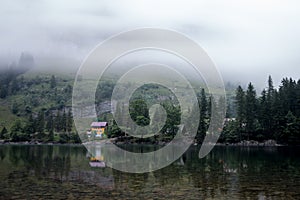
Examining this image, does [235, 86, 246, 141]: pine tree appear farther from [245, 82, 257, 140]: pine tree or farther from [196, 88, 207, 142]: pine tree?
[196, 88, 207, 142]: pine tree

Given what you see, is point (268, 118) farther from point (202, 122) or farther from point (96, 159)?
point (96, 159)

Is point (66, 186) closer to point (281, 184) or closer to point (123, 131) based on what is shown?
point (281, 184)

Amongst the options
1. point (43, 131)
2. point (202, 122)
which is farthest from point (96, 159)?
point (43, 131)

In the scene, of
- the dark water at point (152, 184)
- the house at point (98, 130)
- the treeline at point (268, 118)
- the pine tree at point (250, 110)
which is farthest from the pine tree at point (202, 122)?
the dark water at point (152, 184)

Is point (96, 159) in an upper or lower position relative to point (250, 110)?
lower

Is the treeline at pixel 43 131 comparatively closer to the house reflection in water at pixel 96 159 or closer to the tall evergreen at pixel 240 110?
the tall evergreen at pixel 240 110

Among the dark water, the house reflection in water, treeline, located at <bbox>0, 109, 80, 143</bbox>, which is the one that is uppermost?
treeline, located at <bbox>0, 109, 80, 143</bbox>

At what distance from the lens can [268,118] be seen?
94062 millimetres

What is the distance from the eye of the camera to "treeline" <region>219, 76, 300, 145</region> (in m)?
88.5

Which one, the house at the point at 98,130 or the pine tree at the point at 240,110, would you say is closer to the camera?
the pine tree at the point at 240,110

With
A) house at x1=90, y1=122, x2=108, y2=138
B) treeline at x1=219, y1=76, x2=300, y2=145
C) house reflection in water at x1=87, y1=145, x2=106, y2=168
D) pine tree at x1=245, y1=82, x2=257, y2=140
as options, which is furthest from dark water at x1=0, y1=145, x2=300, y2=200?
house at x1=90, y1=122, x2=108, y2=138

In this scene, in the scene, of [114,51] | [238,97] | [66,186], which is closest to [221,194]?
[66,186]

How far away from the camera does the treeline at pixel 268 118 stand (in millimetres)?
88500

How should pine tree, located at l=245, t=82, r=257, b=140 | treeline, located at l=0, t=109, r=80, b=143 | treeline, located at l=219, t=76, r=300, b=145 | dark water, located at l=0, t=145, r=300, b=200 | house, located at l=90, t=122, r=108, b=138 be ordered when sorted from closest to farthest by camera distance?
dark water, located at l=0, t=145, r=300, b=200 < treeline, located at l=219, t=76, r=300, b=145 < pine tree, located at l=245, t=82, r=257, b=140 < house, located at l=90, t=122, r=108, b=138 < treeline, located at l=0, t=109, r=80, b=143
